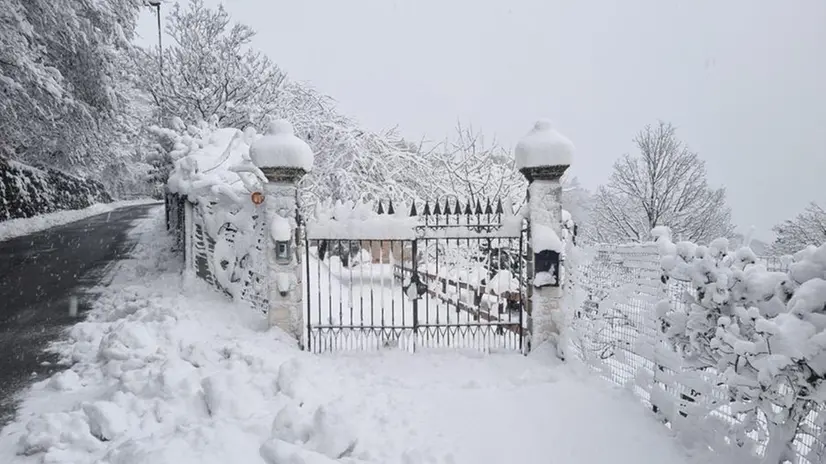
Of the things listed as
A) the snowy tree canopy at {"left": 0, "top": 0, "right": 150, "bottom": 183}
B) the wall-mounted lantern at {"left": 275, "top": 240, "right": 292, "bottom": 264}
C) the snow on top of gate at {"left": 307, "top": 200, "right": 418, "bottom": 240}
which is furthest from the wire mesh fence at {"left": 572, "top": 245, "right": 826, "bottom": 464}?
the snowy tree canopy at {"left": 0, "top": 0, "right": 150, "bottom": 183}

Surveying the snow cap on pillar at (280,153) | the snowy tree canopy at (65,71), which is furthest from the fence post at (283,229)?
the snowy tree canopy at (65,71)

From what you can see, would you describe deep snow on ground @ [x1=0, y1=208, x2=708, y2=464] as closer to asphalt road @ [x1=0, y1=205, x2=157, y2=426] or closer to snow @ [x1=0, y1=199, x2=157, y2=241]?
asphalt road @ [x1=0, y1=205, x2=157, y2=426]

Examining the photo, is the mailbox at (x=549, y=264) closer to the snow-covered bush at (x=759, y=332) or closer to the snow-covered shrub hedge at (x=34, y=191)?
the snow-covered bush at (x=759, y=332)

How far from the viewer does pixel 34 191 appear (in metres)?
23.2

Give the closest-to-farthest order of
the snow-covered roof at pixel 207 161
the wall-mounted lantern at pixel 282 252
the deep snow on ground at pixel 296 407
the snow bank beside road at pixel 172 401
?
the snow bank beside road at pixel 172 401
the deep snow on ground at pixel 296 407
the wall-mounted lantern at pixel 282 252
the snow-covered roof at pixel 207 161

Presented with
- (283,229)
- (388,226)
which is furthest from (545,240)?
(283,229)

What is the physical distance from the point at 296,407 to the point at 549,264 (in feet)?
12.1

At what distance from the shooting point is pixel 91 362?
218 inches

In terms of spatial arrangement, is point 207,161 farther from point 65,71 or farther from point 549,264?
point 549,264

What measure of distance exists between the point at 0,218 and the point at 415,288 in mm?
19935

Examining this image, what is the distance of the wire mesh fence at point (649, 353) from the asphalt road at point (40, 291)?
5514 mm

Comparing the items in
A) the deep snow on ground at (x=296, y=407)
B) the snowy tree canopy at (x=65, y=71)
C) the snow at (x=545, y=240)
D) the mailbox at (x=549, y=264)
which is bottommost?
the deep snow on ground at (x=296, y=407)

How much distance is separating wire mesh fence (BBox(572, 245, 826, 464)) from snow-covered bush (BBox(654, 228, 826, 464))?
0.08 meters

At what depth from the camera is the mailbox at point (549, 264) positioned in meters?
6.39
